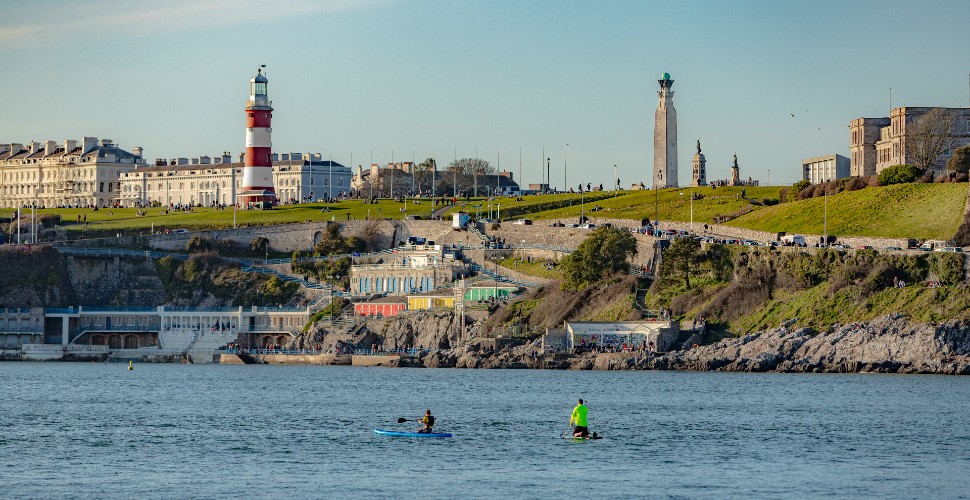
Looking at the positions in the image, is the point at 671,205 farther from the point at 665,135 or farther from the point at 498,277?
the point at 498,277

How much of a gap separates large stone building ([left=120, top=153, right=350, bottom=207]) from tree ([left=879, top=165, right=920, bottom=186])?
73.6 metres

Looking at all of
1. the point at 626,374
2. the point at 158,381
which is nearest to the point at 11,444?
the point at 158,381

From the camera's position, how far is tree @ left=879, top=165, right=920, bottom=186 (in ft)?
414

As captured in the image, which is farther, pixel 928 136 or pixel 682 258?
pixel 928 136

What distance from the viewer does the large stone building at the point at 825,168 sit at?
163875 millimetres

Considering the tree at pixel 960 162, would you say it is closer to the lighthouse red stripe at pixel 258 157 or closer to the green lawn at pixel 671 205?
the green lawn at pixel 671 205

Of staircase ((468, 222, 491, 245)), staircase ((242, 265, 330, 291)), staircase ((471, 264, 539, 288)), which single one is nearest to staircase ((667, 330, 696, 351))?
staircase ((471, 264, 539, 288))

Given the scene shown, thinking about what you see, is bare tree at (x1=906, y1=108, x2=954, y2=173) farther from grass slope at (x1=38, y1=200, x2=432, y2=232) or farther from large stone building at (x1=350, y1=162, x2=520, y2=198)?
large stone building at (x1=350, y1=162, x2=520, y2=198)

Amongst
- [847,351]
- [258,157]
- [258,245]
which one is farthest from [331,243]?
[847,351]

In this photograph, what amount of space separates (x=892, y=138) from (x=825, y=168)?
93.2ft

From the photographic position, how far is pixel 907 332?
9075 cm

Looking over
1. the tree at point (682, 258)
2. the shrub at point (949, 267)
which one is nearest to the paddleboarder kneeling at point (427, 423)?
the shrub at point (949, 267)

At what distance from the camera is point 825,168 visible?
168625 mm

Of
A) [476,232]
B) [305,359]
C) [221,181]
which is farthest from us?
[221,181]
